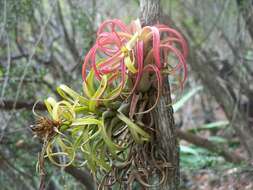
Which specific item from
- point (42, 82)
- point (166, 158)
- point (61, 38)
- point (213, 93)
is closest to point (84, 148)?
point (166, 158)

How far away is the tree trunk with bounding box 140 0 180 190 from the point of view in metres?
1.29

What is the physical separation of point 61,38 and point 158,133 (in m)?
2.97

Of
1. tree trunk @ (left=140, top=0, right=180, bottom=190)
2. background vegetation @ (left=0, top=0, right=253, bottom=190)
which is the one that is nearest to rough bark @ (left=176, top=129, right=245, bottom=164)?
background vegetation @ (left=0, top=0, right=253, bottom=190)

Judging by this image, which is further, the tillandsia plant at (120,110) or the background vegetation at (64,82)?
the background vegetation at (64,82)

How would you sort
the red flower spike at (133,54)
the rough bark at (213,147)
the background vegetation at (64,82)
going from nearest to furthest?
the red flower spike at (133,54)
the background vegetation at (64,82)
the rough bark at (213,147)

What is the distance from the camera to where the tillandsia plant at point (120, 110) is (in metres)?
1.24

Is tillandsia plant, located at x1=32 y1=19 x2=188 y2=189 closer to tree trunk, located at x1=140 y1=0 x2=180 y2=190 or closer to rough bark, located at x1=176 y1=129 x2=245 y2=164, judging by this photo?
tree trunk, located at x1=140 y1=0 x2=180 y2=190

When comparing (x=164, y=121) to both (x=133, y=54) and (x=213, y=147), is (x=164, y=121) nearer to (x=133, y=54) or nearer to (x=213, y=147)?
(x=133, y=54)

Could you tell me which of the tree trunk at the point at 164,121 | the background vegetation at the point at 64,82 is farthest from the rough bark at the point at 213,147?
the tree trunk at the point at 164,121

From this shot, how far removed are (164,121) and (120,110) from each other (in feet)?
0.39

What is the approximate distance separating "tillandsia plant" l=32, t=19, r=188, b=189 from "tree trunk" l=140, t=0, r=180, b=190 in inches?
0.7

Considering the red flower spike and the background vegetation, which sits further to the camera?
the background vegetation

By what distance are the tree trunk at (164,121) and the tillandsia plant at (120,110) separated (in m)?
0.02

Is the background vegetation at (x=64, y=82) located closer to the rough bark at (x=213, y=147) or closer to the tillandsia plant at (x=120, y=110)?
the rough bark at (x=213, y=147)
